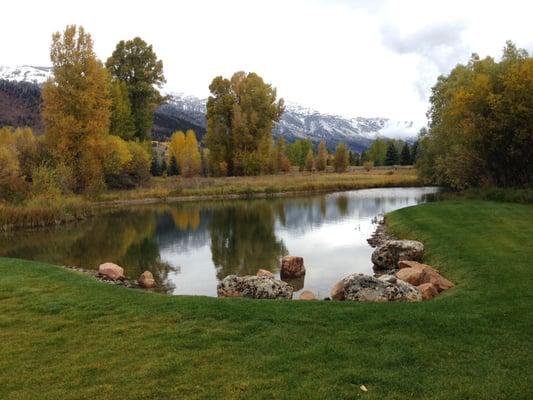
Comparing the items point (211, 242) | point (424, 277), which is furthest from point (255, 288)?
point (211, 242)

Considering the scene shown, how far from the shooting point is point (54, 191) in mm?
32562

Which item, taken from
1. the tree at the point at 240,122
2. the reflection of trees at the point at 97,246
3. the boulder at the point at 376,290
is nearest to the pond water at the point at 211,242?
the reflection of trees at the point at 97,246

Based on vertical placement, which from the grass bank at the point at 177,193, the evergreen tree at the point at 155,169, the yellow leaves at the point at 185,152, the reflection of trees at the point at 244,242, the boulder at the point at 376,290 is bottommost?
the reflection of trees at the point at 244,242

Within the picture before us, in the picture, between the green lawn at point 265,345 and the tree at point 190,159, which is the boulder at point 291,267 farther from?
the tree at point 190,159

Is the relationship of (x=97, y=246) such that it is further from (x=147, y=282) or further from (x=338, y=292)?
(x=338, y=292)

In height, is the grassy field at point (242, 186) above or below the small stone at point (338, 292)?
above

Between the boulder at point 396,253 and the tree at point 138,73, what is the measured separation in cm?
4229

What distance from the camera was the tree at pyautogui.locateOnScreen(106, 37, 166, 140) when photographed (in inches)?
2082

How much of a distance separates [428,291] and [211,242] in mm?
14356

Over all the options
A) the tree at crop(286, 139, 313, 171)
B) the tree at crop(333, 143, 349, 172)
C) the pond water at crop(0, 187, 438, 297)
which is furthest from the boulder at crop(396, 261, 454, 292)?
the tree at crop(286, 139, 313, 171)

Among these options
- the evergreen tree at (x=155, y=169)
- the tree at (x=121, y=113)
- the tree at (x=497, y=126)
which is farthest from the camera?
the evergreen tree at (x=155, y=169)

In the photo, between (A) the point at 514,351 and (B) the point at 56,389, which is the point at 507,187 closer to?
(A) the point at 514,351

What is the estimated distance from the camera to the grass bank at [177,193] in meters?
29.4

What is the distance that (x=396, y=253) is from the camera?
16891 mm
